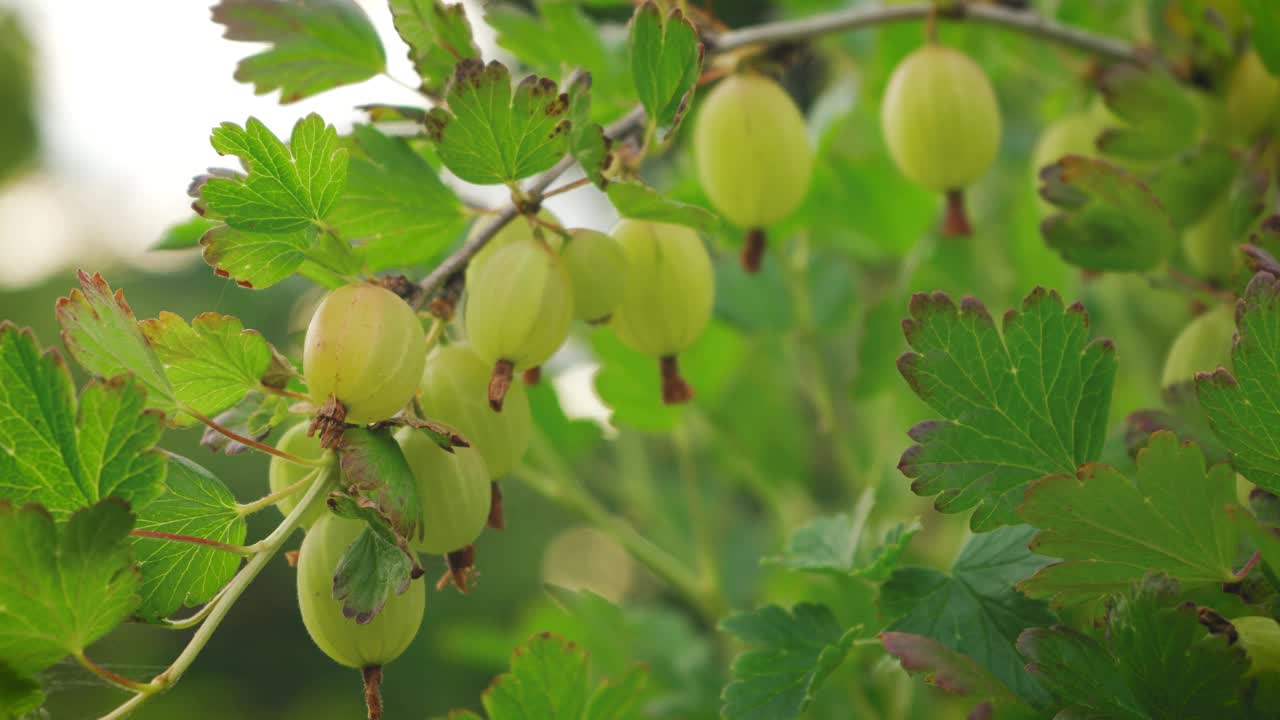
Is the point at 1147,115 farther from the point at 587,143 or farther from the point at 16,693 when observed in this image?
the point at 16,693

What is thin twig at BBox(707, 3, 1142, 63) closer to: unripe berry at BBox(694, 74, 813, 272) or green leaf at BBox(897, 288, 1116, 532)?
unripe berry at BBox(694, 74, 813, 272)

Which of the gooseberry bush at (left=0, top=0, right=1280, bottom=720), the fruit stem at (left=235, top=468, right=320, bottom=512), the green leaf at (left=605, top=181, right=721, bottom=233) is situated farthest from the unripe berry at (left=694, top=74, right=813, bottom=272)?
the fruit stem at (left=235, top=468, right=320, bottom=512)

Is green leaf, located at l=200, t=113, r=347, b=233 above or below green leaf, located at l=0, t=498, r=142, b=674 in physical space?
above

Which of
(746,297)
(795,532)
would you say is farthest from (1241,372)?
(746,297)

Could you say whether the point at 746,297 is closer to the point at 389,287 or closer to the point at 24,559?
the point at 389,287

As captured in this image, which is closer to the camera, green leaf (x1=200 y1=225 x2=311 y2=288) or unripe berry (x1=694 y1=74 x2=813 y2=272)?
green leaf (x1=200 y1=225 x2=311 y2=288)
